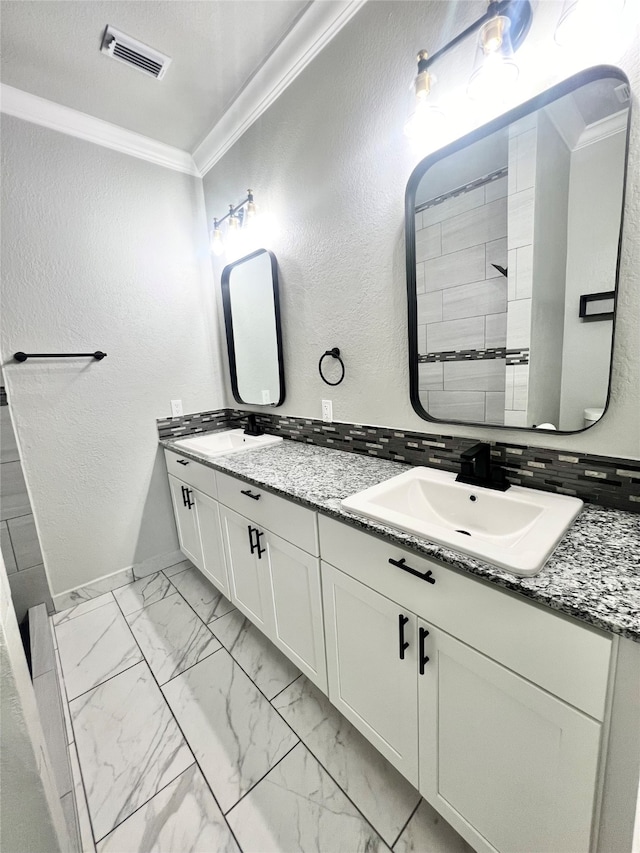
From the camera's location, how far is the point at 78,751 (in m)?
1.31

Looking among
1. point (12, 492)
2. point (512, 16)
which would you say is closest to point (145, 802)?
point (12, 492)

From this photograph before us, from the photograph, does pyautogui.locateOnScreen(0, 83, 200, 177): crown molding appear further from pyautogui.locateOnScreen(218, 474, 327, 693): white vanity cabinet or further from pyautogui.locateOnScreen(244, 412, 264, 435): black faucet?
pyautogui.locateOnScreen(218, 474, 327, 693): white vanity cabinet

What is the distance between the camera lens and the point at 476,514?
3.81 ft

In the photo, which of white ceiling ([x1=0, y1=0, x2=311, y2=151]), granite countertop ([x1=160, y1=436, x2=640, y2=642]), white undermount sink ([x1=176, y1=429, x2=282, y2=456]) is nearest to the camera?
granite countertop ([x1=160, y1=436, x2=640, y2=642])

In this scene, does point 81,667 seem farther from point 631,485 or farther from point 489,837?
point 631,485

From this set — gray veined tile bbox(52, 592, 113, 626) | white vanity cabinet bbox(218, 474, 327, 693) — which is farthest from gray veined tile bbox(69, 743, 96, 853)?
gray veined tile bbox(52, 592, 113, 626)

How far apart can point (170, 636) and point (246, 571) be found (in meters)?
0.63

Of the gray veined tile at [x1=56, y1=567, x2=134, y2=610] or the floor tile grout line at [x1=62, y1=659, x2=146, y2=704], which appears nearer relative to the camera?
the floor tile grout line at [x1=62, y1=659, x2=146, y2=704]

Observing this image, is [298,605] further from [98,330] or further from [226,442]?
[98,330]

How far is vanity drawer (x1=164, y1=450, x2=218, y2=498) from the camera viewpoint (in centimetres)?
180

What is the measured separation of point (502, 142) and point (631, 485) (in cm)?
110

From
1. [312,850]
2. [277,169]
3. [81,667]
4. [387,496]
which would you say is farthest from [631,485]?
[81,667]

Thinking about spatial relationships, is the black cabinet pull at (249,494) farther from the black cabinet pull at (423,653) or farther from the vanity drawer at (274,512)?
the black cabinet pull at (423,653)

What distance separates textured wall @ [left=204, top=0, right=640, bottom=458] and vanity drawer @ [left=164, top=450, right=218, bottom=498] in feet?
1.98
